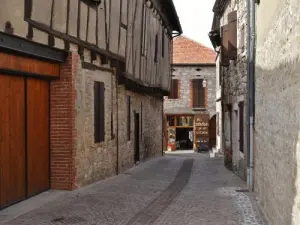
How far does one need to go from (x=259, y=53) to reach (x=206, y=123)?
2440 centimetres

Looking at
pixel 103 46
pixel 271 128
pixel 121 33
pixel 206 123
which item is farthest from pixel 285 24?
pixel 206 123

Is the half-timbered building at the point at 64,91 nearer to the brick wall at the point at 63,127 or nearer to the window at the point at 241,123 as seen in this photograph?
the brick wall at the point at 63,127

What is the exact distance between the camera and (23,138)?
8.03 m

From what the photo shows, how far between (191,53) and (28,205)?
27105mm

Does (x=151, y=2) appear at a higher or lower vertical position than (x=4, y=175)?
higher

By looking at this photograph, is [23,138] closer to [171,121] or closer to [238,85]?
[238,85]

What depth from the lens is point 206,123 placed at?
32844 millimetres

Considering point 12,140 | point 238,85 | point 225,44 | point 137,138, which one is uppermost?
point 225,44

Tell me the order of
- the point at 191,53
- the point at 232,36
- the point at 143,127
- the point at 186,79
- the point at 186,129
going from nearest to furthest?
the point at 232,36, the point at 143,127, the point at 186,79, the point at 186,129, the point at 191,53

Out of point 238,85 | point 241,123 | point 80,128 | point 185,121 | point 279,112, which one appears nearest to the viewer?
point 279,112

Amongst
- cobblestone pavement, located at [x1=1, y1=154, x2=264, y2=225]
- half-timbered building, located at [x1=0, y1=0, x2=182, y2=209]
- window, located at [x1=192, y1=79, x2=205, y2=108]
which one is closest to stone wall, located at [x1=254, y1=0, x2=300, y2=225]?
cobblestone pavement, located at [x1=1, y1=154, x2=264, y2=225]

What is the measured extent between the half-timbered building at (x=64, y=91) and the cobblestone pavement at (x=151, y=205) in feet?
1.93

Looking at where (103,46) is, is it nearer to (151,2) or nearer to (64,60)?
(64,60)

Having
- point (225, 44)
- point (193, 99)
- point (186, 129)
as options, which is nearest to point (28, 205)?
point (225, 44)
